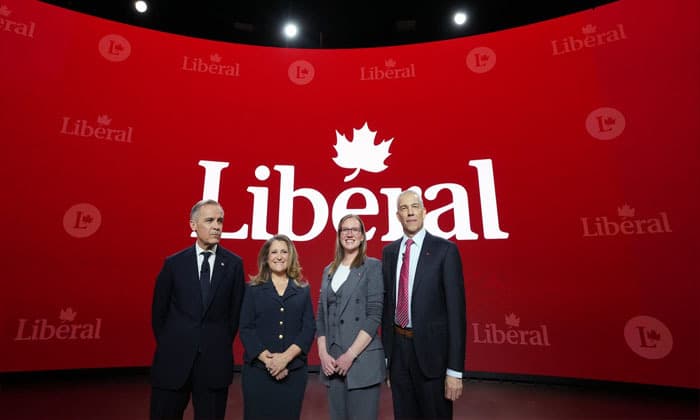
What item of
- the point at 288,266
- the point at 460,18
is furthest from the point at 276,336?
the point at 460,18

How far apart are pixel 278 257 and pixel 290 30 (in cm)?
452

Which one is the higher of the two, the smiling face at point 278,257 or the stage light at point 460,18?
the stage light at point 460,18

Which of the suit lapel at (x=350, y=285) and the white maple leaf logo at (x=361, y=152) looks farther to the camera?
the white maple leaf logo at (x=361, y=152)

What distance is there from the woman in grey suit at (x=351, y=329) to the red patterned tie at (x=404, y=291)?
11cm

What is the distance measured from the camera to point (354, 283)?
66.7 inches

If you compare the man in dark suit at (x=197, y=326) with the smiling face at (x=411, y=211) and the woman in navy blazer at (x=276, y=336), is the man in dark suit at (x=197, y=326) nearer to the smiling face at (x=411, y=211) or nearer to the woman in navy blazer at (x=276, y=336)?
the woman in navy blazer at (x=276, y=336)

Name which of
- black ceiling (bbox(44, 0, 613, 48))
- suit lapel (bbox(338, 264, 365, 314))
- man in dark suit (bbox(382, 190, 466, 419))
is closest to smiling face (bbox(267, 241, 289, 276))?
suit lapel (bbox(338, 264, 365, 314))

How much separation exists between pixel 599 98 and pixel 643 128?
487 mm

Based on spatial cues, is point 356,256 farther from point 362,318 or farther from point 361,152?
point 361,152

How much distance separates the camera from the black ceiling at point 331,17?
4.95 meters

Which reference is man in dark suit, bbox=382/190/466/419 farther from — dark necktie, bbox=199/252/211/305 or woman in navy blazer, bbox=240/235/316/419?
dark necktie, bbox=199/252/211/305

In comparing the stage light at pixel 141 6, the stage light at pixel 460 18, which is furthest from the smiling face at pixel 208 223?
the stage light at pixel 460 18

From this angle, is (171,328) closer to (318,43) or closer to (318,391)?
(318,391)

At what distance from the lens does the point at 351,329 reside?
5.39 ft
